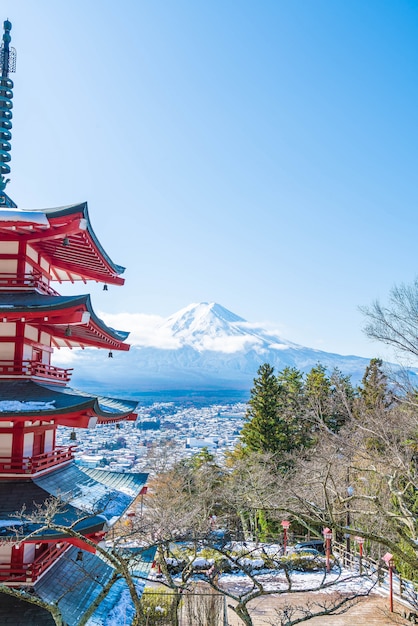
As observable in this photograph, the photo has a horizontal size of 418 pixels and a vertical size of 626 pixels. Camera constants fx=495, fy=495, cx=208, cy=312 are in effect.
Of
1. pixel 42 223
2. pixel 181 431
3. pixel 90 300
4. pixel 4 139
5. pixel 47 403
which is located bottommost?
pixel 181 431

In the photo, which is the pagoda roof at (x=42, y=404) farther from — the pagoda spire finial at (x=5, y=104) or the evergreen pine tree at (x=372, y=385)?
the evergreen pine tree at (x=372, y=385)

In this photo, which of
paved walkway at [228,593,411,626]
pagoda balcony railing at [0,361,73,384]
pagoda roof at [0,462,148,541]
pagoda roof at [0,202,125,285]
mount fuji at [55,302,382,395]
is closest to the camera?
pagoda roof at [0,462,148,541]

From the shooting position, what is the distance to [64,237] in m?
8.63

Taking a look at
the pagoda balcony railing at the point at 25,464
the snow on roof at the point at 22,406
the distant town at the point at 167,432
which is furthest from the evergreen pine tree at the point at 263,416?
the snow on roof at the point at 22,406

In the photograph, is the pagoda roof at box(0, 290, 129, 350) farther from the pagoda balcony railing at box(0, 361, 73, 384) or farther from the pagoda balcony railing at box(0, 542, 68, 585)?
the pagoda balcony railing at box(0, 542, 68, 585)

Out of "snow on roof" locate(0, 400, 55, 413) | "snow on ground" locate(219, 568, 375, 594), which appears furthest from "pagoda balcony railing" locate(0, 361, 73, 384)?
"snow on ground" locate(219, 568, 375, 594)

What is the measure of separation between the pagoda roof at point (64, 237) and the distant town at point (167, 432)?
37.0 m

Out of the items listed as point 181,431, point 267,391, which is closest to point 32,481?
point 267,391

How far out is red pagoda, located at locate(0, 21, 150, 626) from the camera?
24.4 ft

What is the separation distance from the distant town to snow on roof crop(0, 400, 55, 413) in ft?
129

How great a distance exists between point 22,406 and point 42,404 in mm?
290

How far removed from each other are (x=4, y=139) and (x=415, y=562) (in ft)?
37.2

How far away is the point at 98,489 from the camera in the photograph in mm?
9391

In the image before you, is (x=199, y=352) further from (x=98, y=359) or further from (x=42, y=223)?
(x=42, y=223)
